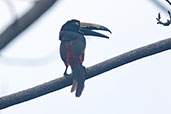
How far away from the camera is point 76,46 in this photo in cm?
678

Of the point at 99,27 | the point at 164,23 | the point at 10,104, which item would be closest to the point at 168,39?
the point at 164,23

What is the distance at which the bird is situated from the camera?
613 cm

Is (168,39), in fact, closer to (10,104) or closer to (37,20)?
(10,104)

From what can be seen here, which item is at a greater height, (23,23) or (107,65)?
(23,23)

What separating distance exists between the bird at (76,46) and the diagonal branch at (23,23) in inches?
162

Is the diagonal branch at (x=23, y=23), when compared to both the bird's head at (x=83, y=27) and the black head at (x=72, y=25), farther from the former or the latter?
the black head at (x=72, y=25)

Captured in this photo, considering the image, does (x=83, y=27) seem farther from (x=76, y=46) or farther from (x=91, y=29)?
(x=76, y=46)

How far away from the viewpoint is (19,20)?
1.50 m

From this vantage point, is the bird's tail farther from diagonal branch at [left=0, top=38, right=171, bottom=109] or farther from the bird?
diagonal branch at [left=0, top=38, right=171, bottom=109]

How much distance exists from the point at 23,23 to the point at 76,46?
533 cm

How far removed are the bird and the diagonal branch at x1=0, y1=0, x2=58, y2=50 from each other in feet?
13.5

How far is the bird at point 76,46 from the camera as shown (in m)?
6.13

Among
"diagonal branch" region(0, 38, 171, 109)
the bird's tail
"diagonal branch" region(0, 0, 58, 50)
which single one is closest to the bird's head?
the bird's tail

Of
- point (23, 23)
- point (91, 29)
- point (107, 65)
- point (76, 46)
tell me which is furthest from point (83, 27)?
point (23, 23)
